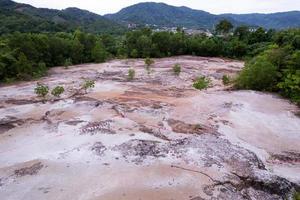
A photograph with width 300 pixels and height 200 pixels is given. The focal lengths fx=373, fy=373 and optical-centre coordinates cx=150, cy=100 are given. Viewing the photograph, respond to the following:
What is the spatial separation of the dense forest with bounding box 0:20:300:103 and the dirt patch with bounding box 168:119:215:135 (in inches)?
406

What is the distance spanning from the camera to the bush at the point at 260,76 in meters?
30.9

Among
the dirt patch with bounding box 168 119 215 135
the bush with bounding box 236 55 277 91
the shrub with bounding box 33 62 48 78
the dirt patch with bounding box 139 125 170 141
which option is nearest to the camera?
the dirt patch with bounding box 139 125 170 141

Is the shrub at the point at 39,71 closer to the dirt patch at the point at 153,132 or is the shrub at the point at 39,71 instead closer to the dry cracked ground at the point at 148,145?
the dry cracked ground at the point at 148,145

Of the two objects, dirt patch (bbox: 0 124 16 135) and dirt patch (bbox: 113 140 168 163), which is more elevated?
dirt patch (bbox: 113 140 168 163)

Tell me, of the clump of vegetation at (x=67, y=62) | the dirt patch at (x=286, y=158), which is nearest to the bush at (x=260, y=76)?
the dirt patch at (x=286, y=158)

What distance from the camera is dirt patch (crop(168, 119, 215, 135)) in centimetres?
2042

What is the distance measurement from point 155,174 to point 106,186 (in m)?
2.11

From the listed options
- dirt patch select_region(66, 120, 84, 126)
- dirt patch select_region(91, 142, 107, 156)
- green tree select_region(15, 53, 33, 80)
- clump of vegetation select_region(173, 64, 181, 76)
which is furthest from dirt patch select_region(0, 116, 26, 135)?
clump of vegetation select_region(173, 64, 181, 76)

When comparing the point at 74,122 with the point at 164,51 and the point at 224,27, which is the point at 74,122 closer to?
the point at 164,51

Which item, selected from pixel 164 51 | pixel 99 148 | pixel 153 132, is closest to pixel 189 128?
pixel 153 132

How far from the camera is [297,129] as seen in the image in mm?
21906

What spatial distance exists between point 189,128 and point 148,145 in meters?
3.75

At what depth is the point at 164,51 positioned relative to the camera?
193 ft

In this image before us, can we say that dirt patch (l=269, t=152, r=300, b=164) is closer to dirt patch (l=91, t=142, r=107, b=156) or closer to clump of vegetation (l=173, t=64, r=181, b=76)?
dirt patch (l=91, t=142, r=107, b=156)
